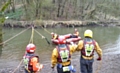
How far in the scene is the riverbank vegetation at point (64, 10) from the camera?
150ft

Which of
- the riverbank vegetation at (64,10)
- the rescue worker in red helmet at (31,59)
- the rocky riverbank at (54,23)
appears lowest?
the rocky riverbank at (54,23)

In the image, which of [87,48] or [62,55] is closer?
[62,55]

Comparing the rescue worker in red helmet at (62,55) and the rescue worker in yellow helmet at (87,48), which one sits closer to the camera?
the rescue worker in red helmet at (62,55)

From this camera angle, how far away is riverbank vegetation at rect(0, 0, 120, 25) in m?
45.8

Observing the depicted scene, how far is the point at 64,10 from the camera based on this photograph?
53031 mm

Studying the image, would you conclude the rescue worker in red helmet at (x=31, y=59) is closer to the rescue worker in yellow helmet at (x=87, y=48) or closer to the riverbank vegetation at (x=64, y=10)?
the rescue worker in yellow helmet at (x=87, y=48)

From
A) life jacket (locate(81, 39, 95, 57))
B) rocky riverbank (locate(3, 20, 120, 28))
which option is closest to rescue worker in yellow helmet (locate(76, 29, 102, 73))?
life jacket (locate(81, 39, 95, 57))

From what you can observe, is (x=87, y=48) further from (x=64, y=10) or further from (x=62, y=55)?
(x=64, y=10)

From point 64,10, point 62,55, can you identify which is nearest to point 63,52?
point 62,55

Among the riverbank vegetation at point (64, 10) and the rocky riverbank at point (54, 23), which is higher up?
the riverbank vegetation at point (64, 10)

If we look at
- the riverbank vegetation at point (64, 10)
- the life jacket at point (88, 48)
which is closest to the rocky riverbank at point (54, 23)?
the riverbank vegetation at point (64, 10)

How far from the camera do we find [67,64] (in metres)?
6.93

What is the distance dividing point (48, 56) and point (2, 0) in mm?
28258

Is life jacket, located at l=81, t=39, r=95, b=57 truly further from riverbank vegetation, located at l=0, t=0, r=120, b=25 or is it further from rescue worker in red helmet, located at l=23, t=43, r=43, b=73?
riverbank vegetation, located at l=0, t=0, r=120, b=25
